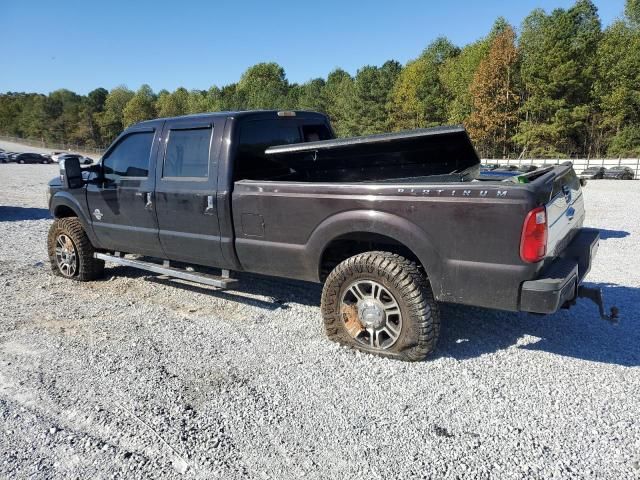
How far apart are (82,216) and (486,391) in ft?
16.3

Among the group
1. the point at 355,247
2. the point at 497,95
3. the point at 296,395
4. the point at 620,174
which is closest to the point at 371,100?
the point at 497,95

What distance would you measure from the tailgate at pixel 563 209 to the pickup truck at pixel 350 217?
0.02m

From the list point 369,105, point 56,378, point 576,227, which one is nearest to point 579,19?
point 369,105

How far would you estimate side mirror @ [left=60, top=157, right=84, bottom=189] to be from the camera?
553 cm

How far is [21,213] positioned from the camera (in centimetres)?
1271

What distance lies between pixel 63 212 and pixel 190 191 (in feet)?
9.14

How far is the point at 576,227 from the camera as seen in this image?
161 inches

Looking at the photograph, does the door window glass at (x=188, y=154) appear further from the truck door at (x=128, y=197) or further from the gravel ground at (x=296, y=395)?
the gravel ground at (x=296, y=395)

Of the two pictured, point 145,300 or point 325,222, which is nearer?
point 325,222

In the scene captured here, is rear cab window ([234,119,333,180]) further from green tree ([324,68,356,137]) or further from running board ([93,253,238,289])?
green tree ([324,68,356,137])

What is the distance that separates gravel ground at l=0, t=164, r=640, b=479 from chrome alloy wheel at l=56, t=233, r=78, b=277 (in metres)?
0.96

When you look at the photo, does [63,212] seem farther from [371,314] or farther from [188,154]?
[371,314]

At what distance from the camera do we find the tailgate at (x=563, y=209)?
329 cm

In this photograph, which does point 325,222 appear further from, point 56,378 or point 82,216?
point 82,216
